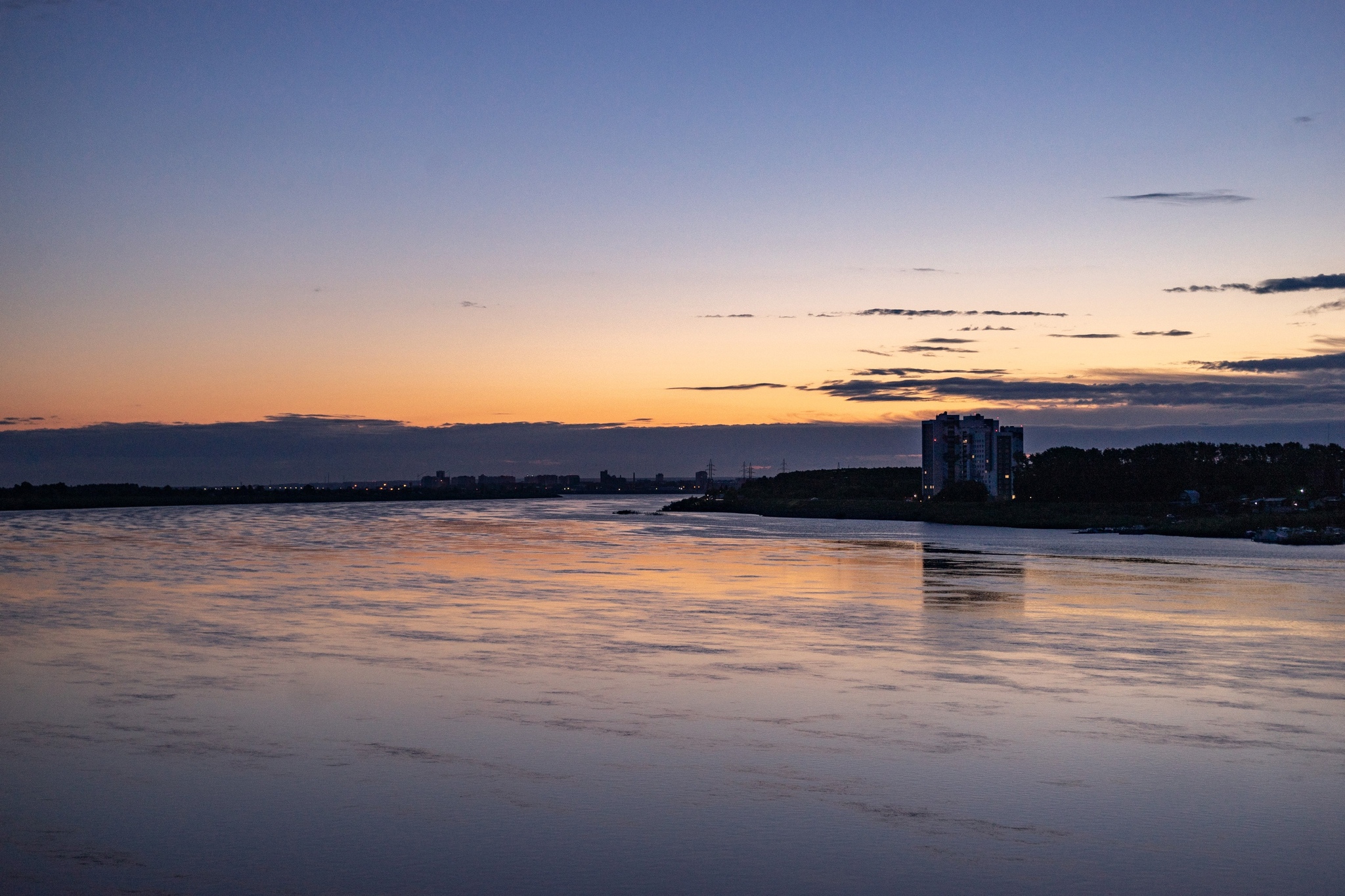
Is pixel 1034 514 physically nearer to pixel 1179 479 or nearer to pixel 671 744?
pixel 1179 479

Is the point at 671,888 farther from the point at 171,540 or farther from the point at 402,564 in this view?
the point at 171,540

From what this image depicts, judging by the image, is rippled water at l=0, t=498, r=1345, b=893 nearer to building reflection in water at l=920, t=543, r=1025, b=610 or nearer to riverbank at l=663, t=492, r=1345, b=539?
building reflection in water at l=920, t=543, r=1025, b=610

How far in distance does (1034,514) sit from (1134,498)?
1030 inches

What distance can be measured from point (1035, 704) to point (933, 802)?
12.7 feet

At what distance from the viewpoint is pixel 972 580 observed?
1081 inches

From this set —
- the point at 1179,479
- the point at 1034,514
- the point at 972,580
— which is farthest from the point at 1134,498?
the point at 972,580

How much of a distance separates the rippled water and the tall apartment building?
91.6 meters

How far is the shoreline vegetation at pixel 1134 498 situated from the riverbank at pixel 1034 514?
117mm

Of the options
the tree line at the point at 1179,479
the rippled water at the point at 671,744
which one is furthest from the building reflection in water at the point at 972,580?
the tree line at the point at 1179,479

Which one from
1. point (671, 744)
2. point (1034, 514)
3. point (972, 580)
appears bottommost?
point (1034, 514)

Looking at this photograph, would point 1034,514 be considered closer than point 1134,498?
Yes

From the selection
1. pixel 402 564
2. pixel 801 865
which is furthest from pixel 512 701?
pixel 402 564

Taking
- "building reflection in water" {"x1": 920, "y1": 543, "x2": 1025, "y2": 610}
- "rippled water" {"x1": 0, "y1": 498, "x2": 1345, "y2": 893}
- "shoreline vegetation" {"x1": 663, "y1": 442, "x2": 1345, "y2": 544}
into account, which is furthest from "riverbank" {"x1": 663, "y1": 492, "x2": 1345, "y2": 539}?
"rippled water" {"x1": 0, "y1": 498, "x2": 1345, "y2": 893}

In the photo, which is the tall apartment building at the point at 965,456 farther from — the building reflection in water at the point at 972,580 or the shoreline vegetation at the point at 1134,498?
the building reflection in water at the point at 972,580
